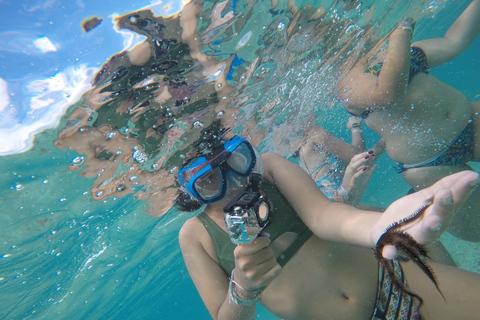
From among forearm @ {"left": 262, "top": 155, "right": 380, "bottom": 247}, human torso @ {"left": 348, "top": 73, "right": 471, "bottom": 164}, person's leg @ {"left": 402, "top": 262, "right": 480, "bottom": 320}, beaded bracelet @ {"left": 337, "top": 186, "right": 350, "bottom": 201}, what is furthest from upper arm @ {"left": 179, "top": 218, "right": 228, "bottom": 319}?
human torso @ {"left": 348, "top": 73, "right": 471, "bottom": 164}

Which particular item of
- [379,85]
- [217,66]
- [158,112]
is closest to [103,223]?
[158,112]

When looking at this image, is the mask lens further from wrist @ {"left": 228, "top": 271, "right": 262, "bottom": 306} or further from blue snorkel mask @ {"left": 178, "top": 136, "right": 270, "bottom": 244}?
wrist @ {"left": 228, "top": 271, "right": 262, "bottom": 306}

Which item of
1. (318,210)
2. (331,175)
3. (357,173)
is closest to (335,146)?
(331,175)

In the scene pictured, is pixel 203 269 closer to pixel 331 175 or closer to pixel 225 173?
pixel 225 173

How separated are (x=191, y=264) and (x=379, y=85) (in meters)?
5.09

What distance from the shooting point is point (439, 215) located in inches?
54.3

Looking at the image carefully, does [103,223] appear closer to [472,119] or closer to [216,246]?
[216,246]

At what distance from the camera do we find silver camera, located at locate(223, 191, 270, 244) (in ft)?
6.65

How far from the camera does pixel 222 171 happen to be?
3525 mm

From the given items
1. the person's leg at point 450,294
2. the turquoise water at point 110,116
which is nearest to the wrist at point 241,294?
the person's leg at point 450,294

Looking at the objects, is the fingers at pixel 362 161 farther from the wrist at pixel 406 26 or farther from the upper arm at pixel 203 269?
the upper arm at pixel 203 269

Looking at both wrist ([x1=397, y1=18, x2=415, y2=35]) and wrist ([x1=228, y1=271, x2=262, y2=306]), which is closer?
wrist ([x1=228, y1=271, x2=262, y2=306])

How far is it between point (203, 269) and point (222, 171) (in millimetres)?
1328

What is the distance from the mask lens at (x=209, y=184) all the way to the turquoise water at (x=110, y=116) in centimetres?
244
